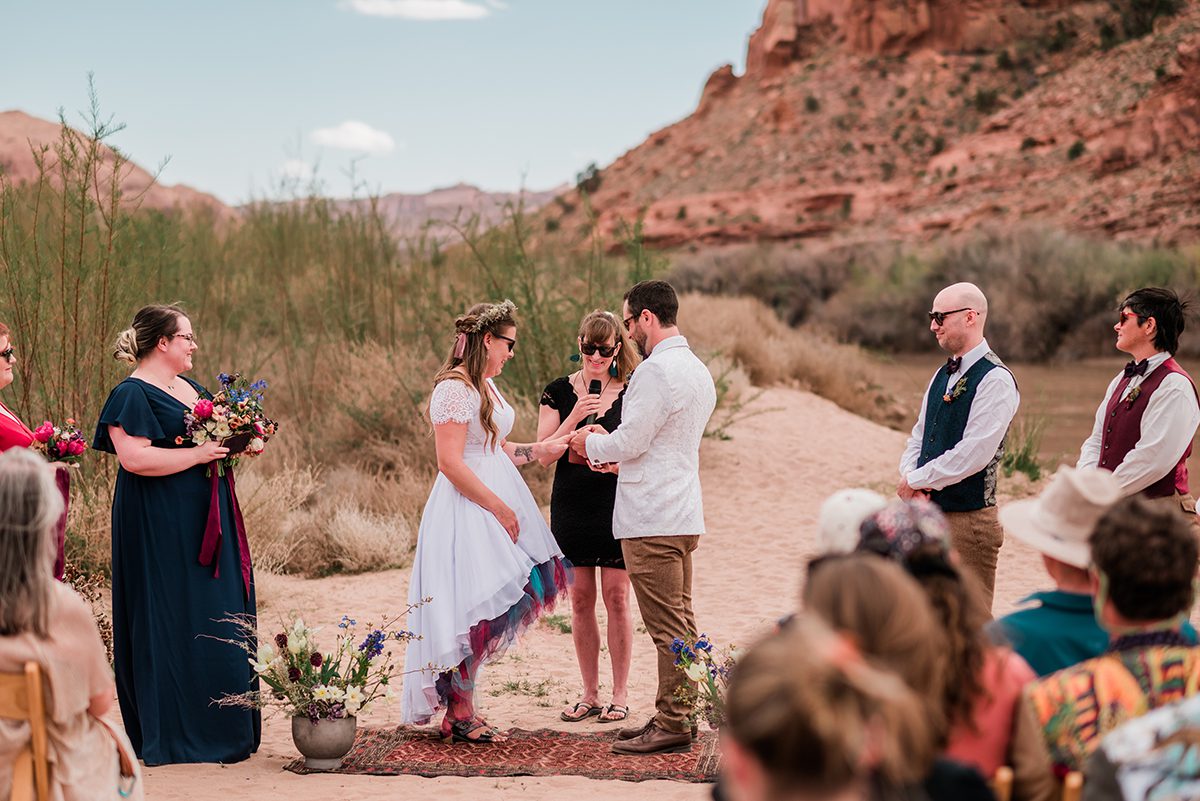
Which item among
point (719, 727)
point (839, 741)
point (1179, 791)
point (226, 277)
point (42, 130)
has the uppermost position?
point (42, 130)

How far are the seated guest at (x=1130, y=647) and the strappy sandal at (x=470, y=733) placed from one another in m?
3.44

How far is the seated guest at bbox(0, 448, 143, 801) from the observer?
9.80 ft

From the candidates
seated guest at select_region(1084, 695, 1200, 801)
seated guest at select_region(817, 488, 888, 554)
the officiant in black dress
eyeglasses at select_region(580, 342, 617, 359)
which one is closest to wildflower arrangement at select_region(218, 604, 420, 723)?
the officiant in black dress

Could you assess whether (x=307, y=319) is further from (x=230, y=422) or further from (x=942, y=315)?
(x=942, y=315)

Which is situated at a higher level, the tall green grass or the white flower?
the tall green grass

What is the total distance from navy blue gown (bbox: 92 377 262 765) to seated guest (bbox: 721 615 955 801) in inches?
155

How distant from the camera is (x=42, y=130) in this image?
98.7ft

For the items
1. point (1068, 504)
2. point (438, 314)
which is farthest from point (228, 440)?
point (438, 314)

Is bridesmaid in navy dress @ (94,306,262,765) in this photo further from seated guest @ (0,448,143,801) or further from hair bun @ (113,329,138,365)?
seated guest @ (0,448,143,801)

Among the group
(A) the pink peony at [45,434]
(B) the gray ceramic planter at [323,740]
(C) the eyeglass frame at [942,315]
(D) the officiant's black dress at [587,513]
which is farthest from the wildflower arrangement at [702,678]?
(A) the pink peony at [45,434]

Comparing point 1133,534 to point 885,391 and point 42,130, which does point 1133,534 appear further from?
point 42,130

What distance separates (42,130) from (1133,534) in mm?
31903

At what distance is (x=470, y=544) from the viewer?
17.7 ft

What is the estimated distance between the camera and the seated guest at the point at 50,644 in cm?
299
